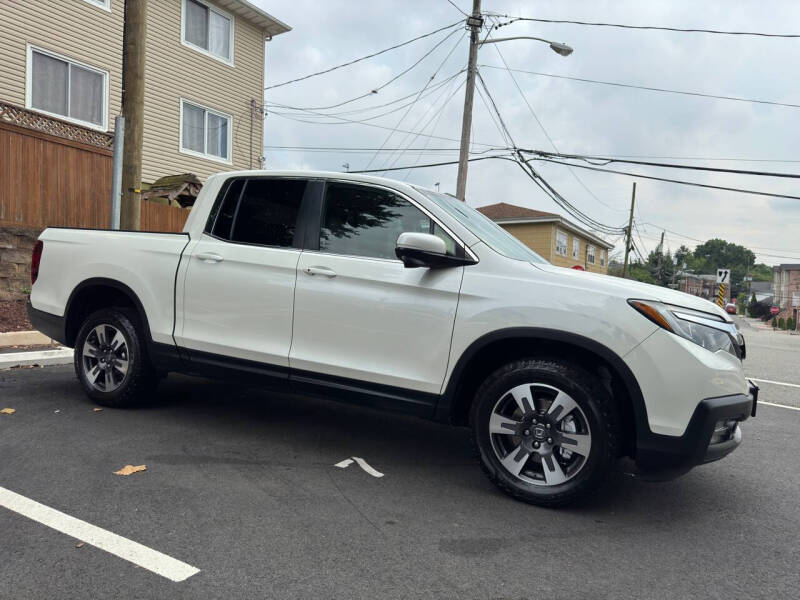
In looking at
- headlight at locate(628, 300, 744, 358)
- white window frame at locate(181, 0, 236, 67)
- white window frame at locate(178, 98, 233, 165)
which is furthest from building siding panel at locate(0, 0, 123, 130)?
headlight at locate(628, 300, 744, 358)

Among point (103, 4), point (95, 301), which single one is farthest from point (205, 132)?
point (95, 301)

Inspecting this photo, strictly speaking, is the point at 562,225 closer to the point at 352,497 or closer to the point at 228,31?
the point at 228,31

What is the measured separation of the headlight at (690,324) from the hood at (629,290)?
0.11ft

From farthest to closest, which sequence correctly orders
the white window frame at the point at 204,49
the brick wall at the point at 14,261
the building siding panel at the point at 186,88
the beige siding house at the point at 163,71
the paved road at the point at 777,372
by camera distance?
1. the white window frame at the point at 204,49
2. the building siding panel at the point at 186,88
3. the beige siding house at the point at 163,71
4. the brick wall at the point at 14,261
5. the paved road at the point at 777,372

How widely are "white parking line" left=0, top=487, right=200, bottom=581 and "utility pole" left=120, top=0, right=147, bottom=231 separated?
5.08 meters

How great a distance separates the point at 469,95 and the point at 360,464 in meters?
14.5

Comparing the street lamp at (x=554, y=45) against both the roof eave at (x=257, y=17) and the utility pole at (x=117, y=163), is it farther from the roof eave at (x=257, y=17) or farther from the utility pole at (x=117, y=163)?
the utility pole at (x=117, y=163)

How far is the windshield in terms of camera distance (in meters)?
3.99

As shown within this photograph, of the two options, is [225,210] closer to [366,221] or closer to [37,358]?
[366,221]

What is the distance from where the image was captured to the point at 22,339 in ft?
24.4

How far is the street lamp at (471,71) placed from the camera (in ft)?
54.3

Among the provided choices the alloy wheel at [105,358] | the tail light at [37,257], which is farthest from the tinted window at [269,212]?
the tail light at [37,257]

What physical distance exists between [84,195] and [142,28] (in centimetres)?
387

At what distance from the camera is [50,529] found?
116 inches
